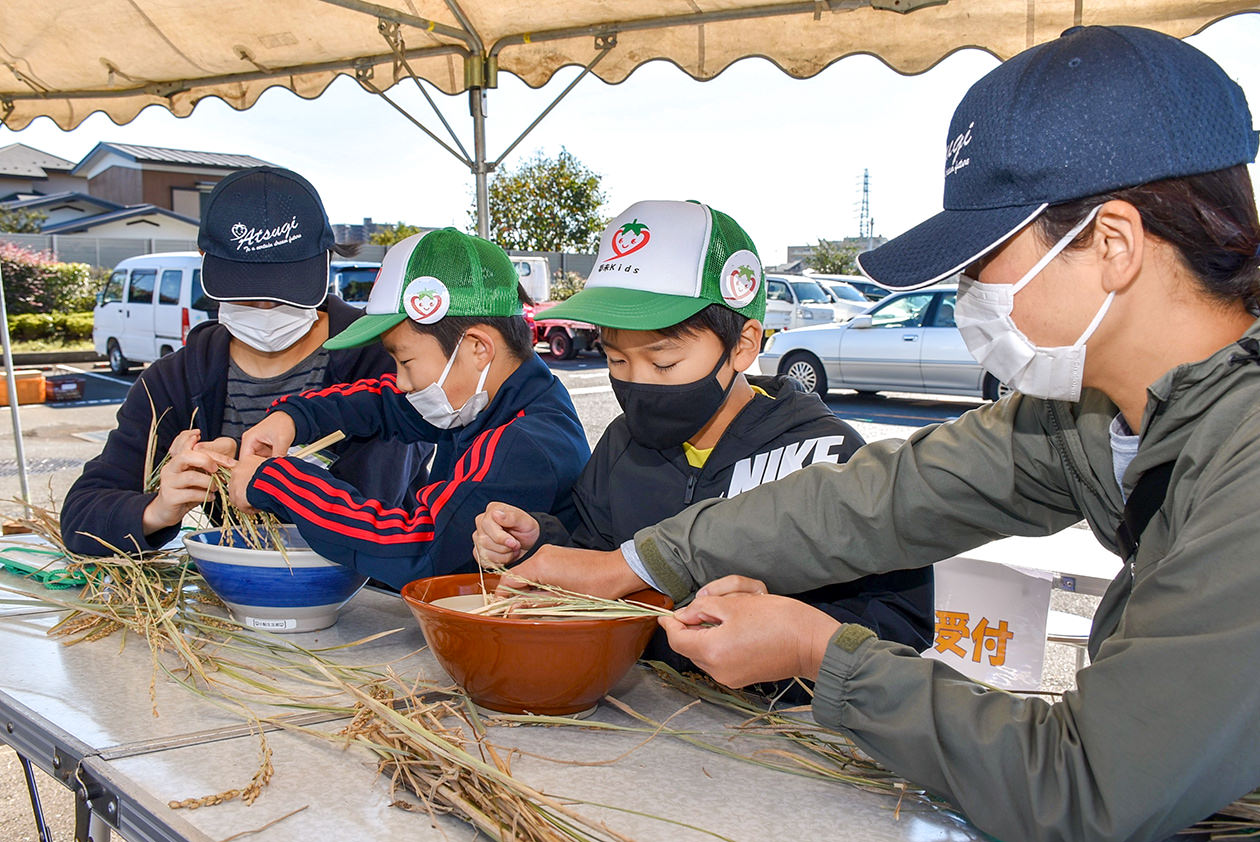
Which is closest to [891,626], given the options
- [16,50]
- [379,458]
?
[379,458]

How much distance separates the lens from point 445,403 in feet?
6.72

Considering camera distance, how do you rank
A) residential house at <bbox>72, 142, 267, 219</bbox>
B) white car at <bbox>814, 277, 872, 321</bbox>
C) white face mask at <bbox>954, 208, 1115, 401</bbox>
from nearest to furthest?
white face mask at <bbox>954, 208, 1115, 401</bbox>
white car at <bbox>814, 277, 872, 321</bbox>
residential house at <bbox>72, 142, 267, 219</bbox>

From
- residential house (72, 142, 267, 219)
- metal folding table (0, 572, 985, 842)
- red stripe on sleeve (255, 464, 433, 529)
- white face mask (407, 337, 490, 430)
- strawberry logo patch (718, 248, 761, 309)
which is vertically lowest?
metal folding table (0, 572, 985, 842)

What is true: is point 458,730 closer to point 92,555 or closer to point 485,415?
point 485,415

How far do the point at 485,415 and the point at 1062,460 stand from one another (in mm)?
1154

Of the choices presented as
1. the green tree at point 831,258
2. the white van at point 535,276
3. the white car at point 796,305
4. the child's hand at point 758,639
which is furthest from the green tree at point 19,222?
the child's hand at point 758,639

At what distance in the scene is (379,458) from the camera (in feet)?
8.11

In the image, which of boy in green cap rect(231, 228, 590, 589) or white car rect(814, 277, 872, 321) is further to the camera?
white car rect(814, 277, 872, 321)

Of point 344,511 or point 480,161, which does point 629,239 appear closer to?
point 344,511

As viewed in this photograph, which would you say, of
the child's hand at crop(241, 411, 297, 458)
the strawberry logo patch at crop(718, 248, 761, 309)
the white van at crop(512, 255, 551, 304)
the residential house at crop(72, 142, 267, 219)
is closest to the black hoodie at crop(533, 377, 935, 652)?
the strawberry logo patch at crop(718, 248, 761, 309)

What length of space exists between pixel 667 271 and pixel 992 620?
154cm

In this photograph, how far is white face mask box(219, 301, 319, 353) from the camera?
2318 mm

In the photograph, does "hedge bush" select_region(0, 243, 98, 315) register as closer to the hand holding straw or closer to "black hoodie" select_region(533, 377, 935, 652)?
the hand holding straw

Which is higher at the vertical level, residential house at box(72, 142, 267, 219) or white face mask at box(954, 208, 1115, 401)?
residential house at box(72, 142, 267, 219)
